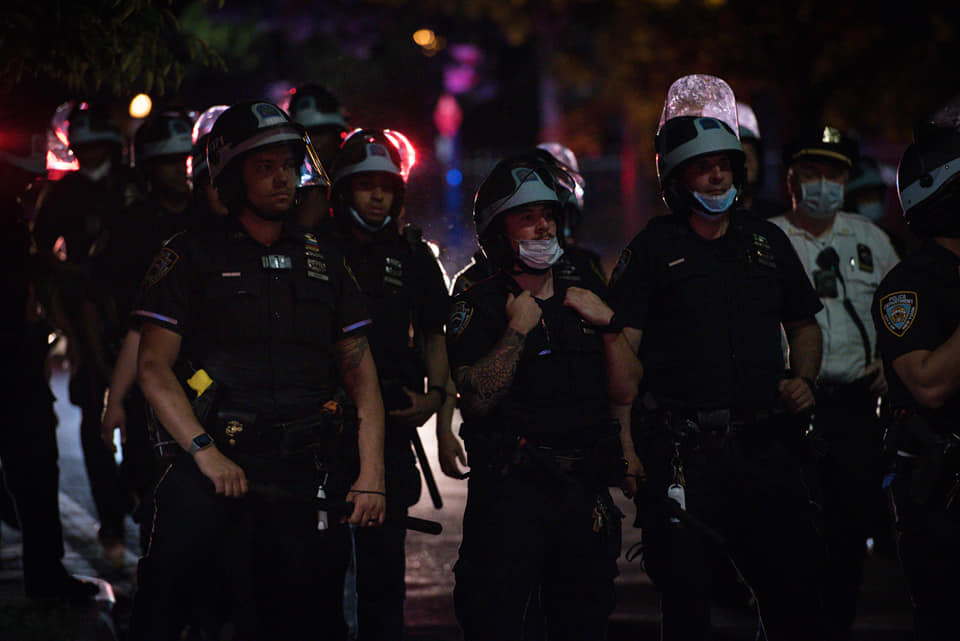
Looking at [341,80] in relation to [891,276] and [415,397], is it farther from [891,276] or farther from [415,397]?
[891,276]

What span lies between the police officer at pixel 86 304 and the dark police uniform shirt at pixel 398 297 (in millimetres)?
2635

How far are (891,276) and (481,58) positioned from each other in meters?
32.1

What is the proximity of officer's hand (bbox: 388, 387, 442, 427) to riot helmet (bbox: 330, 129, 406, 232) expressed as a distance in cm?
84

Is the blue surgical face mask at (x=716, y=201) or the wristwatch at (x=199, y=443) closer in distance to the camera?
the wristwatch at (x=199, y=443)

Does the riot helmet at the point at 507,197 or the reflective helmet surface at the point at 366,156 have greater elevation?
the reflective helmet surface at the point at 366,156

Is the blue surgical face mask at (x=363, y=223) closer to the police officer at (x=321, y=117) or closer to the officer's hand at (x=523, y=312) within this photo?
the police officer at (x=321, y=117)

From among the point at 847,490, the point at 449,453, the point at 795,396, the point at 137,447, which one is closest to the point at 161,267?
the point at 449,453

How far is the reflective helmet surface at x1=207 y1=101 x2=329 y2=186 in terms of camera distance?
4.91 m

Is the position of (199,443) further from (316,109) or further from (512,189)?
(316,109)

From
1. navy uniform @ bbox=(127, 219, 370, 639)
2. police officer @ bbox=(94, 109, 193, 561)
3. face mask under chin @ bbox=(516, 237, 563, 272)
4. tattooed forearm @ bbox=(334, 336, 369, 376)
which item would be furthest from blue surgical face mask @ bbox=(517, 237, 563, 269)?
police officer @ bbox=(94, 109, 193, 561)

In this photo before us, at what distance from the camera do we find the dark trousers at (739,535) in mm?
5117

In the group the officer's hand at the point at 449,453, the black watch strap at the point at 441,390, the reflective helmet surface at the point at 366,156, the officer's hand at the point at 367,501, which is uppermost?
the reflective helmet surface at the point at 366,156

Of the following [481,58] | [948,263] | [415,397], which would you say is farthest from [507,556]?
[481,58]

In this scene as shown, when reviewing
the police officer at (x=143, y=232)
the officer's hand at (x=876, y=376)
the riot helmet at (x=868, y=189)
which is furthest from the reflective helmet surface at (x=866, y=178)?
the police officer at (x=143, y=232)
